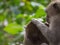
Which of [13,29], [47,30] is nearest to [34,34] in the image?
[47,30]

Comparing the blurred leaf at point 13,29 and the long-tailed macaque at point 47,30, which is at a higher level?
the blurred leaf at point 13,29

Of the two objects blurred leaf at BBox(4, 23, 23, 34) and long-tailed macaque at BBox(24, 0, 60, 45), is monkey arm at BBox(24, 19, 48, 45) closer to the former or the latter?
long-tailed macaque at BBox(24, 0, 60, 45)

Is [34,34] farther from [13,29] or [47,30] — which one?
[13,29]

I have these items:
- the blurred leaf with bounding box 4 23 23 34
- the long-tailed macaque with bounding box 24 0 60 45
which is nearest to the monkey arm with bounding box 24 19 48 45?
the long-tailed macaque with bounding box 24 0 60 45

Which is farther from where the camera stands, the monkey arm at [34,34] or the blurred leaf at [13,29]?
the blurred leaf at [13,29]

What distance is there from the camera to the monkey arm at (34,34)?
1835 mm

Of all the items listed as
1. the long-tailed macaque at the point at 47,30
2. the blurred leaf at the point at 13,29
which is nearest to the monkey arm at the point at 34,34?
the long-tailed macaque at the point at 47,30

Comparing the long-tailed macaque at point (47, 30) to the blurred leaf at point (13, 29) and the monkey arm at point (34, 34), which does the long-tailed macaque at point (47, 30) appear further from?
the blurred leaf at point (13, 29)

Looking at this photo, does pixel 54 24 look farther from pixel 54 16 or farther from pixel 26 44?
pixel 26 44

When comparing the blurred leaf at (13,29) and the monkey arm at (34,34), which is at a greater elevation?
the blurred leaf at (13,29)

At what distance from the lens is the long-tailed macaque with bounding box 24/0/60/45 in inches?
72.4

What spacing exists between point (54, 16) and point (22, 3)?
1.49 meters

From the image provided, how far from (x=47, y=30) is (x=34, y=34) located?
0.29ft

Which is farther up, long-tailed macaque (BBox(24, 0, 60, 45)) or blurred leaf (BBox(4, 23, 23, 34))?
blurred leaf (BBox(4, 23, 23, 34))
